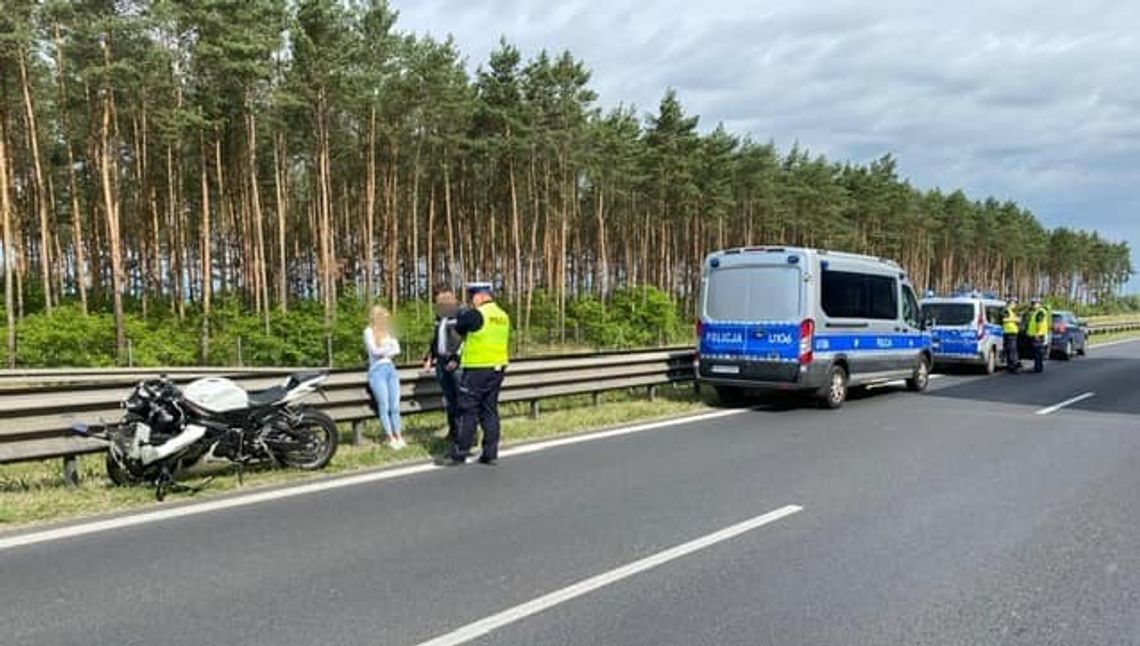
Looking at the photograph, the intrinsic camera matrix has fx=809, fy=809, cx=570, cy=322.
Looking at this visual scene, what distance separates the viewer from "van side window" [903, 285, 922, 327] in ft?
50.9

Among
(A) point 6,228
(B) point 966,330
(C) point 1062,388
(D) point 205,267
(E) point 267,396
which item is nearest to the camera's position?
(E) point 267,396

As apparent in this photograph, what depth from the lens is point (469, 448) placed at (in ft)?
27.5

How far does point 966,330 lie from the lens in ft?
65.7

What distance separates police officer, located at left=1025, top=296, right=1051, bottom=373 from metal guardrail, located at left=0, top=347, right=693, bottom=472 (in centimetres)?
1150

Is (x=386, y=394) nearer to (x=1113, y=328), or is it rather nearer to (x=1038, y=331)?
(x=1038, y=331)

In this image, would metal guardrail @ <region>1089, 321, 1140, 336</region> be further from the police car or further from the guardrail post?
the guardrail post

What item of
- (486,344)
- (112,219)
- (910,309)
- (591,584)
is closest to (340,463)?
(486,344)

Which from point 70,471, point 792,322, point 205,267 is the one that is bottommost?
point 70,471

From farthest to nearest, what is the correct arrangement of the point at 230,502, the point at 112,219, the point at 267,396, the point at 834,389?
1. the point at 112,219
2. the point at 834,389
3. the point at 267,396
4. the point at 230,502

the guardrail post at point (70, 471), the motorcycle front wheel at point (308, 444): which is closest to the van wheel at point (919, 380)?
the motorcycle front wheel at point (308, 444)

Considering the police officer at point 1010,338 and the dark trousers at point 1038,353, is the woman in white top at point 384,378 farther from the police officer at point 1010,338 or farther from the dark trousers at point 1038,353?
the dark trousers at point 1038,353

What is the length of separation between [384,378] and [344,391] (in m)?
0.47

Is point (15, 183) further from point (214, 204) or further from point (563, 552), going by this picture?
point (563, 552)

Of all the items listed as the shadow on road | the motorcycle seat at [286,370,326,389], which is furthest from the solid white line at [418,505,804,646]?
the shadow on road
